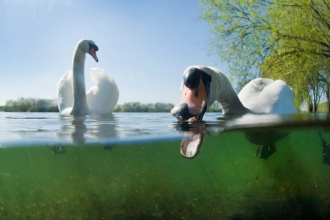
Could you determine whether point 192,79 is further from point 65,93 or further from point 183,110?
point 65,93

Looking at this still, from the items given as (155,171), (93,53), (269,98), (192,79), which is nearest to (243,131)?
(269,98)

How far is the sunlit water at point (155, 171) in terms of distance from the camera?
4.83 m

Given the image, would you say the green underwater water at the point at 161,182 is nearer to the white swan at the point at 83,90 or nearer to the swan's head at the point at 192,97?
the swan's head at the point at 192,97

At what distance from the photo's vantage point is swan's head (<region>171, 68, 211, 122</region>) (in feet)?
13.3

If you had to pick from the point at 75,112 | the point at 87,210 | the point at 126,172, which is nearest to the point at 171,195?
the point at 126,172

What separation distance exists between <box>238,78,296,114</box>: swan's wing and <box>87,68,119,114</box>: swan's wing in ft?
14.7

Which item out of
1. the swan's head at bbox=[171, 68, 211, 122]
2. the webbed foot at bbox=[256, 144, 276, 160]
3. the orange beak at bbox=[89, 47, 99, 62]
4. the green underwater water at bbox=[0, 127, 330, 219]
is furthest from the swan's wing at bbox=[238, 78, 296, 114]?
the orange beak at bbox=[89, 47, 99, 62]

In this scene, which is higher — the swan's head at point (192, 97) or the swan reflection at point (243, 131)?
the swan's head at point (192, 97)

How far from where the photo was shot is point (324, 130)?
23.4ft

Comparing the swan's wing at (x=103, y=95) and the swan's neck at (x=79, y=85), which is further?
the swan's wing at (x=103, y=95)

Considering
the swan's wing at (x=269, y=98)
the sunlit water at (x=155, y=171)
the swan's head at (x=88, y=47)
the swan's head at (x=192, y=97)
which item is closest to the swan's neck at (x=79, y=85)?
the swan's head at (x=88, y=47)

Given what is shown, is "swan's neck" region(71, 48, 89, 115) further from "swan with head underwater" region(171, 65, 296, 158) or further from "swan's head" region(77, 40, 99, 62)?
"swan with head underwater" region(171, 65, 296, 158)

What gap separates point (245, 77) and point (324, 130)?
3.71 metres

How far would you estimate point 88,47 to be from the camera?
1203 centimetres
